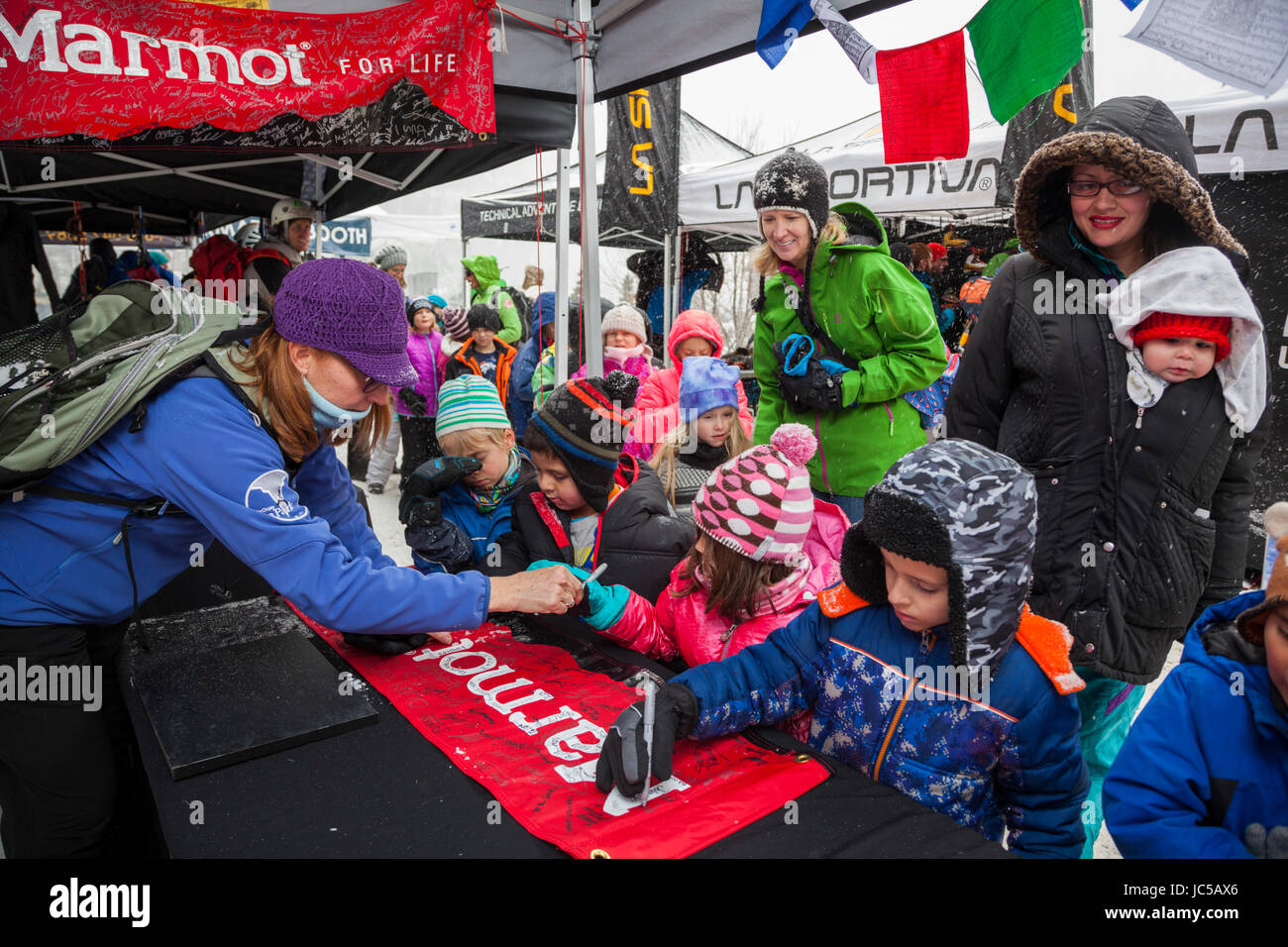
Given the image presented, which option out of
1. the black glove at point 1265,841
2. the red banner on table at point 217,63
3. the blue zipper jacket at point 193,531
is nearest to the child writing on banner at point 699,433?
the red banner on table at point 217,63

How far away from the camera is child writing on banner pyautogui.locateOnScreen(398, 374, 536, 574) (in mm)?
2129

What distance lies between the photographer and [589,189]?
308 cm

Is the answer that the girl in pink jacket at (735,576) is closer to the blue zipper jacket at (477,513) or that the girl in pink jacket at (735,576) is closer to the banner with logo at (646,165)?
the blue zipper jacket at (477,513)

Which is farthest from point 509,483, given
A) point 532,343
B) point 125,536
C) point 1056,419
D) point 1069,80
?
point 1069,80

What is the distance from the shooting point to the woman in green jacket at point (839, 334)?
2.49 metres

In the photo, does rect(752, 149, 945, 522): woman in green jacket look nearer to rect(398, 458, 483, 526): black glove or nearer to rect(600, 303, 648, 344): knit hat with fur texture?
rect(398, 458, 483, 526): black glove

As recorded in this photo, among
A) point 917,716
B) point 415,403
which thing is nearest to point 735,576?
point 917,716

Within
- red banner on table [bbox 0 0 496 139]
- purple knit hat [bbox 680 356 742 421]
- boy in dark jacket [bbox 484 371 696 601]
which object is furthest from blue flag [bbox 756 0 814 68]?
boy in dark jacket [bbox 484 371 696 601]

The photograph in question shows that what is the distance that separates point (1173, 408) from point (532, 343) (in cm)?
437

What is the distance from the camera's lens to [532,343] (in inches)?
213

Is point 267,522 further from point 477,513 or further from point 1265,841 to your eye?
point 1265,841

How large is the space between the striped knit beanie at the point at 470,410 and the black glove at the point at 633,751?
4.25 ft

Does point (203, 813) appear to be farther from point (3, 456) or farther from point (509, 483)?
point (509, 483)

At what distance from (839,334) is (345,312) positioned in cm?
172
